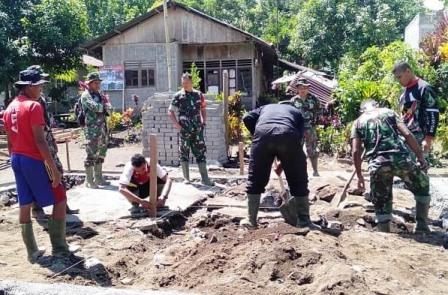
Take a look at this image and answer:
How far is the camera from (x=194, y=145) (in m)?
8.32

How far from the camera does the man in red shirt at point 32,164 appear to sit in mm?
4637

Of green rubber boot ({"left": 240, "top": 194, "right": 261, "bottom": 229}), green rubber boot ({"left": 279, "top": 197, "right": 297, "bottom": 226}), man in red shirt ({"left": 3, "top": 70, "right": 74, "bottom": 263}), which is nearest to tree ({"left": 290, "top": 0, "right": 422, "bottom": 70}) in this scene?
green rubber boot ({"left": 279, "top": 197, "right": 297, "bottom": 226})

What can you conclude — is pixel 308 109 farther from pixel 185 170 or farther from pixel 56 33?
pixel 56 33

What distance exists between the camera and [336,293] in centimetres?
359

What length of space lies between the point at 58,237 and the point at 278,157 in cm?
226

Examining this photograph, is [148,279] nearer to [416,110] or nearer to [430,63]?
[416,110]

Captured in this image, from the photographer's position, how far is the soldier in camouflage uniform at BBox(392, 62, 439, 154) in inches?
220

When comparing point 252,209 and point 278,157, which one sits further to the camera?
point 252,209

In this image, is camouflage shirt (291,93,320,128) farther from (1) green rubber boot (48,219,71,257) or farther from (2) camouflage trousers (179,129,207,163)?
(1) green rubber boot (48,219,71,257)

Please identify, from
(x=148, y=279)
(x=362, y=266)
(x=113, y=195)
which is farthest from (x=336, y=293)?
(x=113, y=195)

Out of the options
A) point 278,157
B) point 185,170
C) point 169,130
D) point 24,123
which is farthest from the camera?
point 169,130

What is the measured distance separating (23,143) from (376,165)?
333cm

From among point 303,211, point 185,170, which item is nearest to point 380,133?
point 303,211

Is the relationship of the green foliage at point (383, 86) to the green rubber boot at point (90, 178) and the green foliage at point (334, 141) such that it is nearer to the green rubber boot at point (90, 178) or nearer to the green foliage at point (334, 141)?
the green foliage at point (334, 141)
